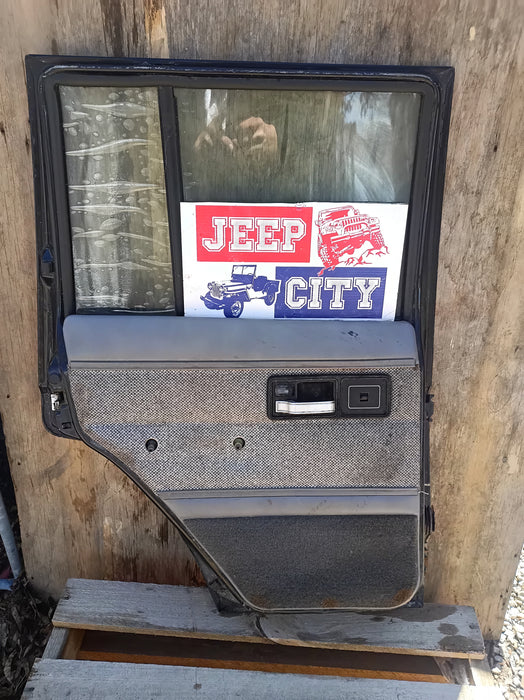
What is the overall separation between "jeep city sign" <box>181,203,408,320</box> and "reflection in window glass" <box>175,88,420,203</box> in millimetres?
37

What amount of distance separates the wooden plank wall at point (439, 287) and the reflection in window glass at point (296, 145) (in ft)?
0.42

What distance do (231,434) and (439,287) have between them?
0.63 m

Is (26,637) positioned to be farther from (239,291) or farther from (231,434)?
(239,291)

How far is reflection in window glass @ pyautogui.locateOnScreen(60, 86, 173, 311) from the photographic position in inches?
42.1

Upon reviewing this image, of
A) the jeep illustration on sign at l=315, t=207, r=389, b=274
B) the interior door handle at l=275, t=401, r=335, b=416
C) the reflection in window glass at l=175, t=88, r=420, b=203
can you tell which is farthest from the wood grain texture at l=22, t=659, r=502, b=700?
the reflection in window glass at l=175, t=88, r=420, b=203

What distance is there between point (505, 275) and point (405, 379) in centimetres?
40

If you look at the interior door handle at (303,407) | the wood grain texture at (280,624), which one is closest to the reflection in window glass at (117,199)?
the interior door handle at (303,407)

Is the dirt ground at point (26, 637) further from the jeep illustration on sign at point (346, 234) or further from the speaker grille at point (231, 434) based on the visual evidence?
the jeep illustration on sign at point (346, 234)

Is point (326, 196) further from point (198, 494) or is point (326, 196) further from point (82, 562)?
point (82, 562)

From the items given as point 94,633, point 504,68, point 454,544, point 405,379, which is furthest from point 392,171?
point 94,633

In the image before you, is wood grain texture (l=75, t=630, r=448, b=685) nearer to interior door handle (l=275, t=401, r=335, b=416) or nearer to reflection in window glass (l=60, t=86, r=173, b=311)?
interior door handle (l=275, t=401, r=335, b=416)

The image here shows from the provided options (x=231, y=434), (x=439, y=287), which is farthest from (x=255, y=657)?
(x=439, y=287)

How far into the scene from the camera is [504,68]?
1125 millimetres

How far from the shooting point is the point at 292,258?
114 centimetres
